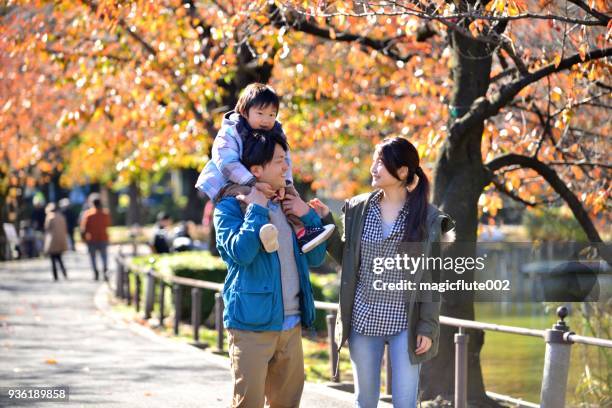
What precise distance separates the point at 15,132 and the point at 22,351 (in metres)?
9.62

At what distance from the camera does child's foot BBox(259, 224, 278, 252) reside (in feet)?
17.5

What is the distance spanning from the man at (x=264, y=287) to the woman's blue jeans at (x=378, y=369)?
1.05 feet

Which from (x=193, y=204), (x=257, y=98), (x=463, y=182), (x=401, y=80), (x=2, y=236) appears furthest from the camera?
(x=193, y=204)

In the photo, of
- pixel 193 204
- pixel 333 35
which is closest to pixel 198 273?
pixel 333 35

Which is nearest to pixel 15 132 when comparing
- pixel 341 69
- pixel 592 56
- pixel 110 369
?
pixel 341 69

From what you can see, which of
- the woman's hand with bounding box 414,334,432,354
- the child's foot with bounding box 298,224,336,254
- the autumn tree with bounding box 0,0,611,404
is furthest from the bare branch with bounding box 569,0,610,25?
the woman's hand with bounding box 414,334,432,354

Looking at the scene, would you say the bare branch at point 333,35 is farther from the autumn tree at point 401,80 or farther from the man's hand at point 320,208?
the man's hand at point 320,208

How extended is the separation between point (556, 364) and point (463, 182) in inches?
106

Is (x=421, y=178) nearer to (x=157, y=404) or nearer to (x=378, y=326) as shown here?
(x=378, y=326)

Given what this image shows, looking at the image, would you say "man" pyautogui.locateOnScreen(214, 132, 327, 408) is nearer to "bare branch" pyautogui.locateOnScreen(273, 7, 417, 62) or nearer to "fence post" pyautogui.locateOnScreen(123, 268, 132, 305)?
"bare branch" pyautogui.locateOnScreen(273, 7, 417, 62)

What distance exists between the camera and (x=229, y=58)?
41.7 ft

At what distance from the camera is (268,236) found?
5.34 m

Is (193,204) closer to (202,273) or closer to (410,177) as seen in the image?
(202,273)

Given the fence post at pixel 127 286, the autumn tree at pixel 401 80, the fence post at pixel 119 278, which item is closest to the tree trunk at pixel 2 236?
the autumn tree at pixel 401 80
